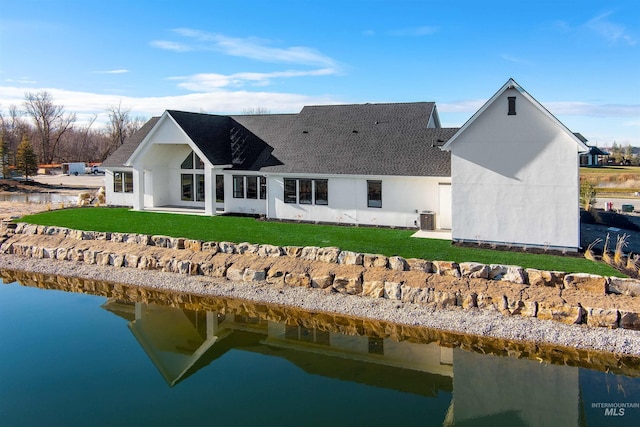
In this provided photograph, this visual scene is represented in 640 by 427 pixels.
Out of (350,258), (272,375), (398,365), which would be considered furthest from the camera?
(350,258)

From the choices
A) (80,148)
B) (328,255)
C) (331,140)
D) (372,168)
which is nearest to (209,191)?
(331,140)

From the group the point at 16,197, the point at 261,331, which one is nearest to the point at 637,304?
the point at 261,331

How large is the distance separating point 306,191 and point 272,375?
1129 centimetres

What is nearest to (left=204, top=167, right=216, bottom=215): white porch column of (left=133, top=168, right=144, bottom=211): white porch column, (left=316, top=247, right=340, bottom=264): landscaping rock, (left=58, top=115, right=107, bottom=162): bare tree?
(left=133, top=168, right=144, bottom=211): white porch column

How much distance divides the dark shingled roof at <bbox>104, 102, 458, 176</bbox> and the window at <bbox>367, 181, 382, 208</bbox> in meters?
0.51

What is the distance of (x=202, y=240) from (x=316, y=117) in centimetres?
949

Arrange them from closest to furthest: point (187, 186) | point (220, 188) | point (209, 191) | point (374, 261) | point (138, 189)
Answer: point (374, 261)
point (209, 191)
point (220, 188)
point (138, 189)
point (187, 186)

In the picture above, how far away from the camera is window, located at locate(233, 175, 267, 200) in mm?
24453

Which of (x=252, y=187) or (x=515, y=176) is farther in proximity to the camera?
(x=252, y=187)

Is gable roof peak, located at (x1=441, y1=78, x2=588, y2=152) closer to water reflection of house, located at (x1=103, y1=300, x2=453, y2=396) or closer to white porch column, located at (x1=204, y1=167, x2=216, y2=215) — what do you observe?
water reflection of house, located at (x1=103, y1=300, x2=453, y2=396)

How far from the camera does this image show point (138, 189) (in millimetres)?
26266

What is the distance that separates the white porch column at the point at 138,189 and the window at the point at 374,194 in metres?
11.3

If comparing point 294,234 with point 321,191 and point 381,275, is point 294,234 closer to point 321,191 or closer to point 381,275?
point 321,191

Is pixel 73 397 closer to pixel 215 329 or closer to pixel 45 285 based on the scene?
pixel 215 329
